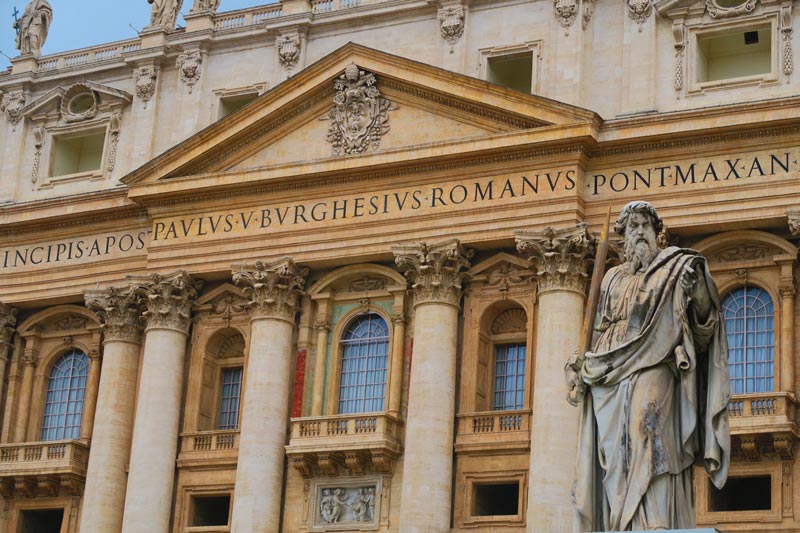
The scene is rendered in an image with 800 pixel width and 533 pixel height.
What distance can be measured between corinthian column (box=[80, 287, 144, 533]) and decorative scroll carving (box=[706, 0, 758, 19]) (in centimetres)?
1406

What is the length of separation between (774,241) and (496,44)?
25.6 feet

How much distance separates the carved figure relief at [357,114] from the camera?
3481 cm

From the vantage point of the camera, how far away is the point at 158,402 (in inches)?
1379

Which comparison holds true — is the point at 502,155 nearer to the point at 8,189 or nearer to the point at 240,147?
the point at 240,147

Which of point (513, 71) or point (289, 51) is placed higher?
point (289, 51)

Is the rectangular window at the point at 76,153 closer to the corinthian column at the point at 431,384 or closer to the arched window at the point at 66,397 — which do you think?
the arched window at the point at 66,397

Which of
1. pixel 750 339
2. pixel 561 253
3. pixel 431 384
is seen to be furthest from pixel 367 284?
pixel 750 339

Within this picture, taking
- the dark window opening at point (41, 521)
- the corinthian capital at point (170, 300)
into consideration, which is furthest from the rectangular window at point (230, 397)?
the dark window opening at point (41, 521)

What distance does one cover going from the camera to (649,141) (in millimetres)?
32031

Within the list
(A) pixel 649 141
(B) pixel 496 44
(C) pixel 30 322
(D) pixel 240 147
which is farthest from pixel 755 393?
(C) pixel 30 322

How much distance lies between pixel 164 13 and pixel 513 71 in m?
9.38

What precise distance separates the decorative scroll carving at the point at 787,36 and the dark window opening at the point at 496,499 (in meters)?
10.0

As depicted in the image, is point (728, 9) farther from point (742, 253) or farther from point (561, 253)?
point (561, 253)

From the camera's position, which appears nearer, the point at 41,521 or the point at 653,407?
the point at 653,407
